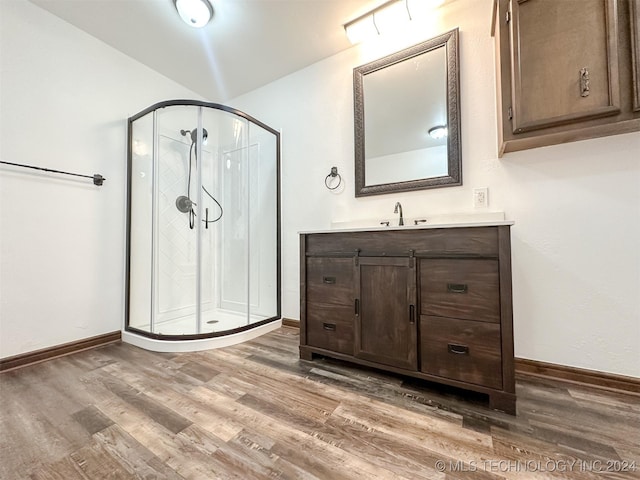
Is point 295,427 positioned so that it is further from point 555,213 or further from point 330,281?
point 555,213

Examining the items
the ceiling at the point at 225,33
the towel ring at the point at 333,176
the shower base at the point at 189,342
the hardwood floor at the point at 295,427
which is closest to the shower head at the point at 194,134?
the ceiling at the point at 225,33

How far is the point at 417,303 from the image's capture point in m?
1.42

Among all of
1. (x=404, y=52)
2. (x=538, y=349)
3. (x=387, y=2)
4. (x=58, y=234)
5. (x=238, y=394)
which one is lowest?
(x=238, y=394)

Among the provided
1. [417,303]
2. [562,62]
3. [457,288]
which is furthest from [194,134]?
[562,62]

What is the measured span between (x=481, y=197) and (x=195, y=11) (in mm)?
2431

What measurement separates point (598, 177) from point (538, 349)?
1.06 metres

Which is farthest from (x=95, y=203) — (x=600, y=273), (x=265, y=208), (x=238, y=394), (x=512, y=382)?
(x=600, y=273)

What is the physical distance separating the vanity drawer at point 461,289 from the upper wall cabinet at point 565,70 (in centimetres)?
81

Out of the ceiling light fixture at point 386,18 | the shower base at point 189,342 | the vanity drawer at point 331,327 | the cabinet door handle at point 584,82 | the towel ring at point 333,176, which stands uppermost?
the ceiling light fixture at point 386,18

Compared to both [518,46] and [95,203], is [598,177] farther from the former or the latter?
[95,203]

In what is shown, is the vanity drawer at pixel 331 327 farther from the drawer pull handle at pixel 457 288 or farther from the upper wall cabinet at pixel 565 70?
the upper wall cabinet at pixel 565 70

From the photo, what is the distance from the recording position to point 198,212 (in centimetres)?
220

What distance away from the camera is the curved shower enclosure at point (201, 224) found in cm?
224

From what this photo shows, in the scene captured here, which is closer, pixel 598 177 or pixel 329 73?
pixel 598 177
